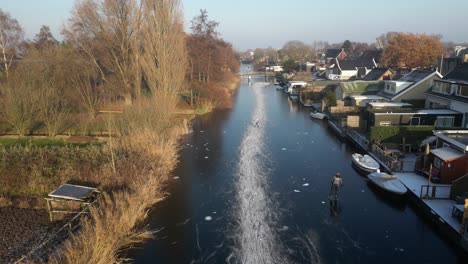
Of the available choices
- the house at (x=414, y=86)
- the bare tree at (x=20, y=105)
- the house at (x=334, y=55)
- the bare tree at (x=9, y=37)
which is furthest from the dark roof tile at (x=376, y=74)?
the bare tree at (x=9, y=37)

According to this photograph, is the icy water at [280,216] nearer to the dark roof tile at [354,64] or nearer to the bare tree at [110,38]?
the bare tree at [110,38]

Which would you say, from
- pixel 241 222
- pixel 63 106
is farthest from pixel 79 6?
pixel 241 222

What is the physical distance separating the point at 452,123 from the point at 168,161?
1814 centimetres

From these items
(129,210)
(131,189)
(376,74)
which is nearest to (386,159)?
(131,189)

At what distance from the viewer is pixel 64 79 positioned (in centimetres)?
2631

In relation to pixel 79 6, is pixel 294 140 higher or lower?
lower

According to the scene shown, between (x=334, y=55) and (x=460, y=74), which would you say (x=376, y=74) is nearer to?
(x=460, y=74)

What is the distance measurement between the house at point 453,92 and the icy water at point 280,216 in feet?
23.6

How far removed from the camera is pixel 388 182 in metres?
14.0

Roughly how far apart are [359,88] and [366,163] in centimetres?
1883

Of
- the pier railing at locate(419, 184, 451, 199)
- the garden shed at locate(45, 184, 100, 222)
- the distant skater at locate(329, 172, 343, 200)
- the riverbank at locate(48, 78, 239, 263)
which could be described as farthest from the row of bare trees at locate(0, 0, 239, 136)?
the pier railing at locate(419, 184, 451, 199)

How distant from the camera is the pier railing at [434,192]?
12.4m

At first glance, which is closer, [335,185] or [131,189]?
[131,189]

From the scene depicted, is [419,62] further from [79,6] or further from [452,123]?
[79,6]
